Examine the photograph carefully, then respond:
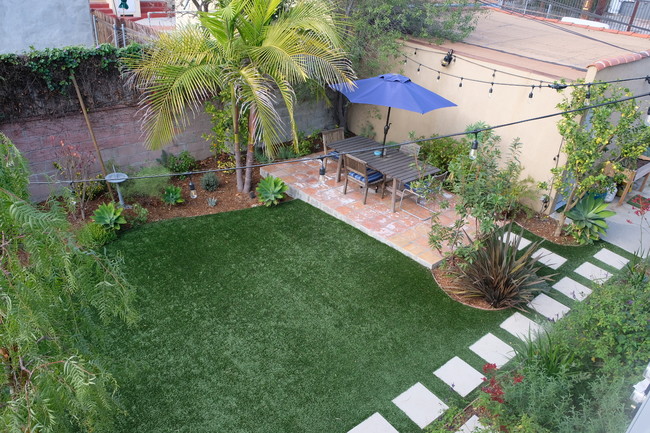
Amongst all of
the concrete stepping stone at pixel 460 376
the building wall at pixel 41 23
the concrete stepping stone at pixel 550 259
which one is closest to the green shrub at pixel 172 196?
the building wall at pixel 41 23

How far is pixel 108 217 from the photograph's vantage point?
22.5 feet

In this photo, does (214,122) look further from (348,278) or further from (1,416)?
(1,416)

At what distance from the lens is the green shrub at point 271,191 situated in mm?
7950

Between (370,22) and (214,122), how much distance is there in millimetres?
3762

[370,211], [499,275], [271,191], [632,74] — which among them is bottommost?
[370,211]

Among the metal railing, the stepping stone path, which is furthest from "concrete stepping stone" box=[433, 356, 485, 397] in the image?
the metal railing

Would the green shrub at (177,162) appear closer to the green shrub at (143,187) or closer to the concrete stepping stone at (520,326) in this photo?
the green shrub at (143,187)

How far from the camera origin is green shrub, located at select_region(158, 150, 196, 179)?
8594 mm

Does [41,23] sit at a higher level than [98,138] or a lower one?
higher

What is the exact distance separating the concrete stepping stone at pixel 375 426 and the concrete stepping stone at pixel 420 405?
9.6 inches

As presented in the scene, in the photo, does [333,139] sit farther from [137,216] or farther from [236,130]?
[137,216]

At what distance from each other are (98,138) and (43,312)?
6.41m

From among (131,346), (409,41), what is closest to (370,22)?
(409,41)

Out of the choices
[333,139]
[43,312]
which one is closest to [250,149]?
[333,139]
